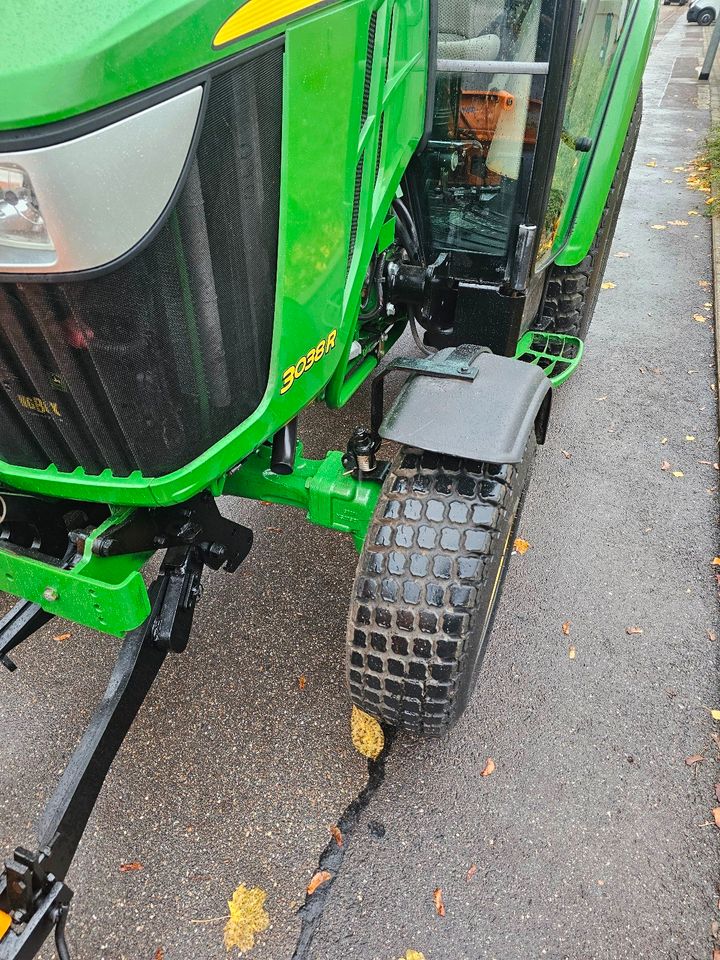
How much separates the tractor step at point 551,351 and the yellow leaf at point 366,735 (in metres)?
1.73

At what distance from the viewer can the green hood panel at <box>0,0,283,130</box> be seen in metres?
0.98

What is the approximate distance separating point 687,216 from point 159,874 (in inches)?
260

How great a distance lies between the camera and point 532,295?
2922mm

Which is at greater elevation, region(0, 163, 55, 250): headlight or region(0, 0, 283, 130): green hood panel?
region(0, 0, 283, 130): green hood panel

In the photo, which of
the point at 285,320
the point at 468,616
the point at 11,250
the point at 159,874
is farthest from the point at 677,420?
the point at 11,250

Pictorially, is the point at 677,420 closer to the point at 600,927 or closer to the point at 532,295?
the point at 532,295

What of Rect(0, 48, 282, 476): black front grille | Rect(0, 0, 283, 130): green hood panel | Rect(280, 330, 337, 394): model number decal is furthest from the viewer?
Rect(280, 330, 337, 394): model number decal

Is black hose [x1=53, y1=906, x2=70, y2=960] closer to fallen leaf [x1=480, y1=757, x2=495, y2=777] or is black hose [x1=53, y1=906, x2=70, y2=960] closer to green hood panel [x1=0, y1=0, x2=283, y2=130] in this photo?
fallen leaf [x1=480, y1=757, x2=495, y2=777]

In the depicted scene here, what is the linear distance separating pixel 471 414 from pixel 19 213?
Result: 118 centimetres

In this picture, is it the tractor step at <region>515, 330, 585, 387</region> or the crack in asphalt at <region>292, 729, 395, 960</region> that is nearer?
the crack in asphalt at <region>292, 729, 395, 960</region>

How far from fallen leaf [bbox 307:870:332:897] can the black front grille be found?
1.22m

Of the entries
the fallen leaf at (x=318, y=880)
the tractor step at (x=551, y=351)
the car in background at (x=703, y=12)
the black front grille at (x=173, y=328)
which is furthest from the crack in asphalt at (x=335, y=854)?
the car in background at (x=703, y=12)

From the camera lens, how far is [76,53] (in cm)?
98

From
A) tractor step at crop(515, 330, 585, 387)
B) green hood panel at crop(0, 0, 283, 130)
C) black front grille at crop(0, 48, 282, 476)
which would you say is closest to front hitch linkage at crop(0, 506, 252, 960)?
black front grille at crop(0, 48, 282, 476)
